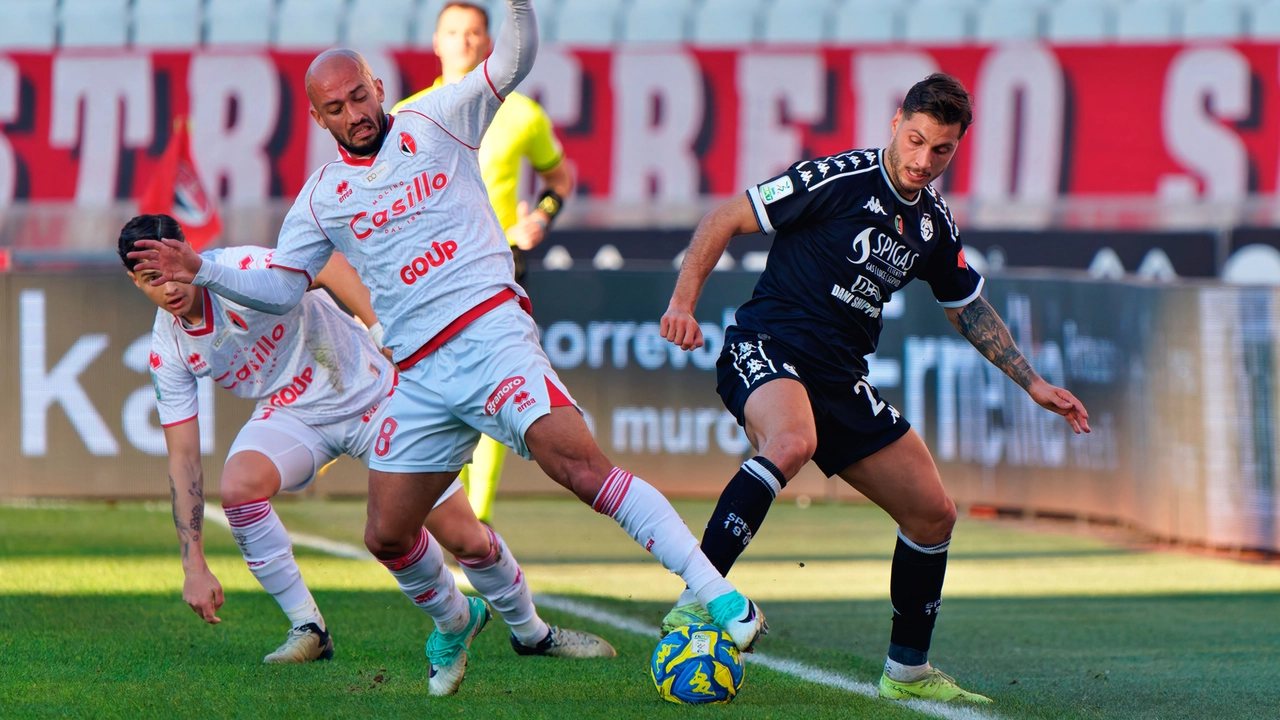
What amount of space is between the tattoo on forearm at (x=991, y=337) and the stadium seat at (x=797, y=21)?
13.1 m

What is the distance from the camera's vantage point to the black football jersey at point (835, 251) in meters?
4.77

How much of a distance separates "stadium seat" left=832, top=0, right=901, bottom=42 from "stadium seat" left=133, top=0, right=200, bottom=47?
732 cm

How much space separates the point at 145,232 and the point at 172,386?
31.9 inches

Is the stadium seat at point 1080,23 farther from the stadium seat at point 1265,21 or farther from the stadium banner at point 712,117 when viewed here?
the stadium seat at point 1265,21

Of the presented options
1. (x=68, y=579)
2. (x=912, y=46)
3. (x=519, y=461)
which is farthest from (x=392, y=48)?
(x=68, y=579)

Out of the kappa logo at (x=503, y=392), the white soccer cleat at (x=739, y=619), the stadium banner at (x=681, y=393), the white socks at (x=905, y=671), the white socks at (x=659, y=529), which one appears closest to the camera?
the white soccer cleat at (x=739, y=619)

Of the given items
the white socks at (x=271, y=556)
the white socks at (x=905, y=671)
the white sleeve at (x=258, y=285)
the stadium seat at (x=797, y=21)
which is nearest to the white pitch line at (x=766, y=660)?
the white socks at (x=905, y=671)

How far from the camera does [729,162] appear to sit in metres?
17.4

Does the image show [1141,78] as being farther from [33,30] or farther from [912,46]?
[33,30]


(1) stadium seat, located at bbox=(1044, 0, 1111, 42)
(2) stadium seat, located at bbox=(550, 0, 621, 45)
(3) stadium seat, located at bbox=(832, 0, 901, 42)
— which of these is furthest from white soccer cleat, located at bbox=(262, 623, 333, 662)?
(1) stadium seat, located at bbox=(1044, 0, 1111, 42)

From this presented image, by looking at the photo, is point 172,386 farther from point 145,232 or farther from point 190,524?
point 145,232

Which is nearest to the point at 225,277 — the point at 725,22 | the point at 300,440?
the point at 300,440

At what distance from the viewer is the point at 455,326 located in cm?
452

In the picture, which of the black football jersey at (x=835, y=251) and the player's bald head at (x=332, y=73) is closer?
the player's bald head at (x=332, y=73)
